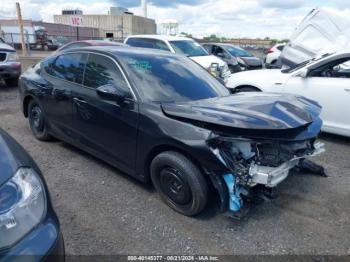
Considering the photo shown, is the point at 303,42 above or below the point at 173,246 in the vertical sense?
above

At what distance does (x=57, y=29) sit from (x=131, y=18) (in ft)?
78.2

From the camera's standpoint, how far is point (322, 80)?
5.63 meters

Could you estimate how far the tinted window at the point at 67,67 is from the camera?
14.0 feet

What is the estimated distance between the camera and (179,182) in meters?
3.14

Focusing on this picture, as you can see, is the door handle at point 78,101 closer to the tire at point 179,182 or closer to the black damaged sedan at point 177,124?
the black damaged sedan at point 177,124

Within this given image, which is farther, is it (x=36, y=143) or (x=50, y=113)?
(x=36, y=143)

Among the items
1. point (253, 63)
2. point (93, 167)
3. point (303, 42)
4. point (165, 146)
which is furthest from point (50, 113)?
point (253, 63)

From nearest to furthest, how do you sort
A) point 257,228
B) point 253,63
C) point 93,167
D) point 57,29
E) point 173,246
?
point 173,246
point 257,228
point 93,167
point 253,63
point 57,29

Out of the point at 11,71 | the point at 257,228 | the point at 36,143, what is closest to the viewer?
the point at 257,228

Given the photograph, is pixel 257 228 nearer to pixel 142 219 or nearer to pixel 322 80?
pixel 142 219

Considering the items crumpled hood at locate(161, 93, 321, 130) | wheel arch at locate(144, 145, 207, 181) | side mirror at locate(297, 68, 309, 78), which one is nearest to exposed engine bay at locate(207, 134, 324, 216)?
crumpled hood at locate(161, 93, 321, 130)

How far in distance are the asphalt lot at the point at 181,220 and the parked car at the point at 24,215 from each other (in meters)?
1.04

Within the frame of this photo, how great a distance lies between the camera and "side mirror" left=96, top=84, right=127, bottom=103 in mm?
3453

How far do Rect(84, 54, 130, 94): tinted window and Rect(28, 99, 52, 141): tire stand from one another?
1384 millimetres
